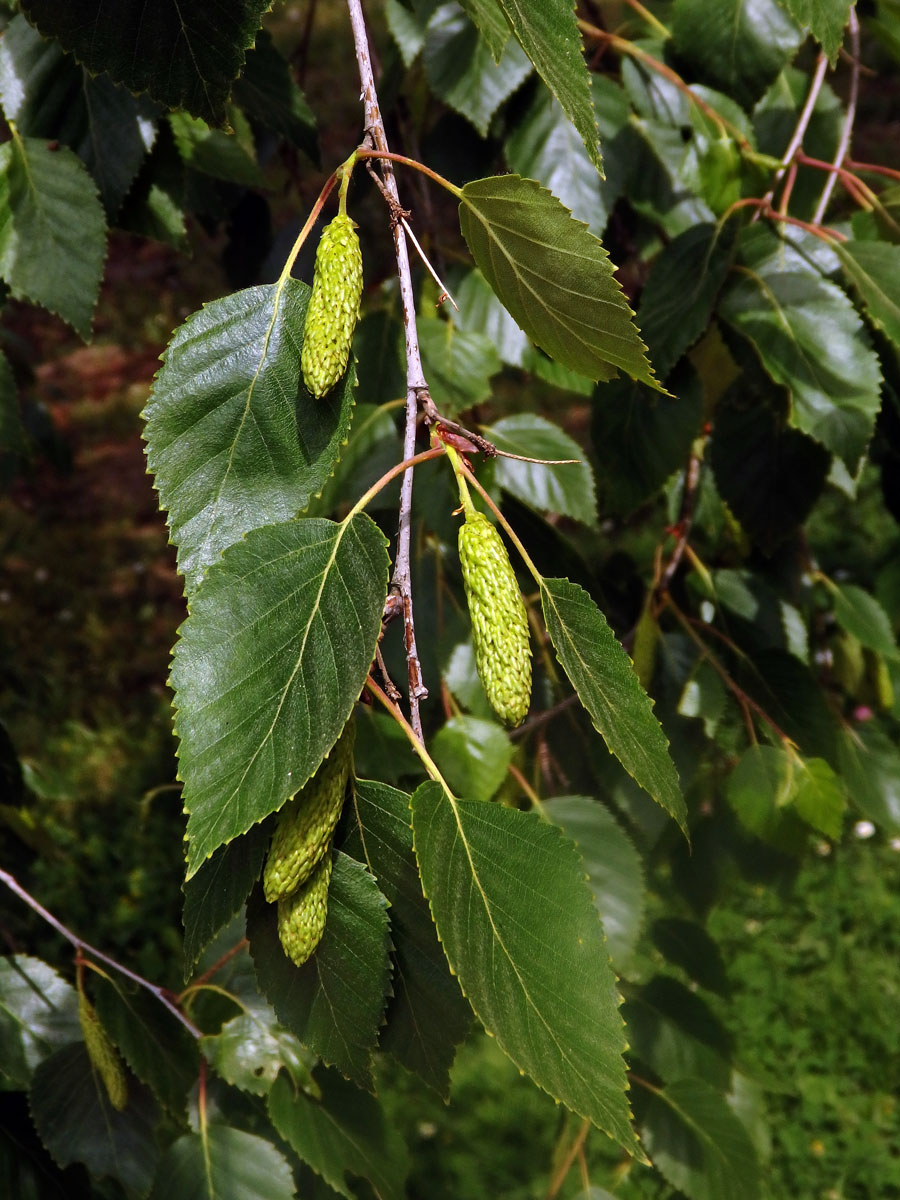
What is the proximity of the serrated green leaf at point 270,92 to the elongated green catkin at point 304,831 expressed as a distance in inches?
30.5

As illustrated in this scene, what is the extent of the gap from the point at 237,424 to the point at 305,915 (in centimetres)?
30

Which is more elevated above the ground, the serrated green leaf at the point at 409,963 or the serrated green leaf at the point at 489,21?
the serrated green leaf at the point at 489,21

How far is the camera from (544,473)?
4.28 feet

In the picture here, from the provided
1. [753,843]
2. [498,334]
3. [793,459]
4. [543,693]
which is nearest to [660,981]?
[753,843]

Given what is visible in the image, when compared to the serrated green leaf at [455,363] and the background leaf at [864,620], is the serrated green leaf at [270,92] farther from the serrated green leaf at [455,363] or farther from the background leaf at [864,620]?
the background leaf at [864,620]

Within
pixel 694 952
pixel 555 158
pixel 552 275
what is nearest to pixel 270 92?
pixel 555 158

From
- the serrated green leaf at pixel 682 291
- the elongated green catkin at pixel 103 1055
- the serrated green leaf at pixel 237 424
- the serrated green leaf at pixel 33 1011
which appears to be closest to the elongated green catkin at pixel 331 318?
the serrated green leaf at pixel 237 424

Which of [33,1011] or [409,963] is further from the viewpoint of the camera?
[33,1011]

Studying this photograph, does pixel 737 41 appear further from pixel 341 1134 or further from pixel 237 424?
pixel 341 1134

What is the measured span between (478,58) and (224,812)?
98 cm

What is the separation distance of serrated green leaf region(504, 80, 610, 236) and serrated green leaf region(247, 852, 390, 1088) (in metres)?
0.83

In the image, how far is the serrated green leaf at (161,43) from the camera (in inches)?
30.3

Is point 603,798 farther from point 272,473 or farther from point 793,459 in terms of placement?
point 272,473

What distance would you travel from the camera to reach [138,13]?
0.78 m
